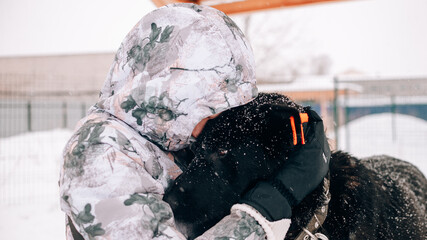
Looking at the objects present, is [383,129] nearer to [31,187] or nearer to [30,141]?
[31,187]

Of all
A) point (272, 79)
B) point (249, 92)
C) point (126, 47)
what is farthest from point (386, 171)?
point (272, 79)

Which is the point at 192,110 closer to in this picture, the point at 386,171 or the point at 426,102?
the point at 386,171

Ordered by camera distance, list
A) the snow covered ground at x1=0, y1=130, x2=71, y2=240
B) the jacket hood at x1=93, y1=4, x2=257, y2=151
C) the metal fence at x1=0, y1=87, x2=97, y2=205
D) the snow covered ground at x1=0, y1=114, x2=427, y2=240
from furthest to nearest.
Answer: the metal fence at x1=0, y1=87, x2=97, y2=205 → the snow covered ground at x1=0, y1=114, x2=427, y2=240 → the snow covered ground at x1=0, y1=130, x2=71, y2=240 → the jacket hood at x1=93, y1=4, x2=257, y2=151

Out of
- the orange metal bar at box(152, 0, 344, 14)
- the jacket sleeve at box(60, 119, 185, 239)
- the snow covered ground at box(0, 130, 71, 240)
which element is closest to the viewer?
the jacket sleeve at box(60, 119, 185, 239)

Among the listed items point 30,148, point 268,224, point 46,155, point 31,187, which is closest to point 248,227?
point 268,224

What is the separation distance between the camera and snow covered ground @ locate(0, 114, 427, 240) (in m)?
5.91

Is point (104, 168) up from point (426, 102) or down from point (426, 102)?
up

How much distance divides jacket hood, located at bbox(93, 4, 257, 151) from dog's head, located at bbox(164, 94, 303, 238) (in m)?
0.11

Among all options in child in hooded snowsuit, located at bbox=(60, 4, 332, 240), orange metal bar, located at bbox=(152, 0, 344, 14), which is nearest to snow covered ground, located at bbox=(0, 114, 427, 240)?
orange metal bar, located at bbox=(152, 0, 344, 14)

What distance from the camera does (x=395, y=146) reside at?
8016 millimetres

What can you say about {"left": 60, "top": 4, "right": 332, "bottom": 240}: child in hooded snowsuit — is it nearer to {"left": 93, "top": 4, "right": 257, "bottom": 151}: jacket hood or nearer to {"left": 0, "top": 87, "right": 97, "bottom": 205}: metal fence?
{"left": 93, "top": 4, "right": 257, "bottom": 151}: jacket hood

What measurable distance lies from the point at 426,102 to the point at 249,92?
13.4 m

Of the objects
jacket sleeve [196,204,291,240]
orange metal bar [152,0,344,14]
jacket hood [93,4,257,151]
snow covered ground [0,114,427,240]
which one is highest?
orange metal bar [152,0,344,14]

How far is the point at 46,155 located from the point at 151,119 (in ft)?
28.3
